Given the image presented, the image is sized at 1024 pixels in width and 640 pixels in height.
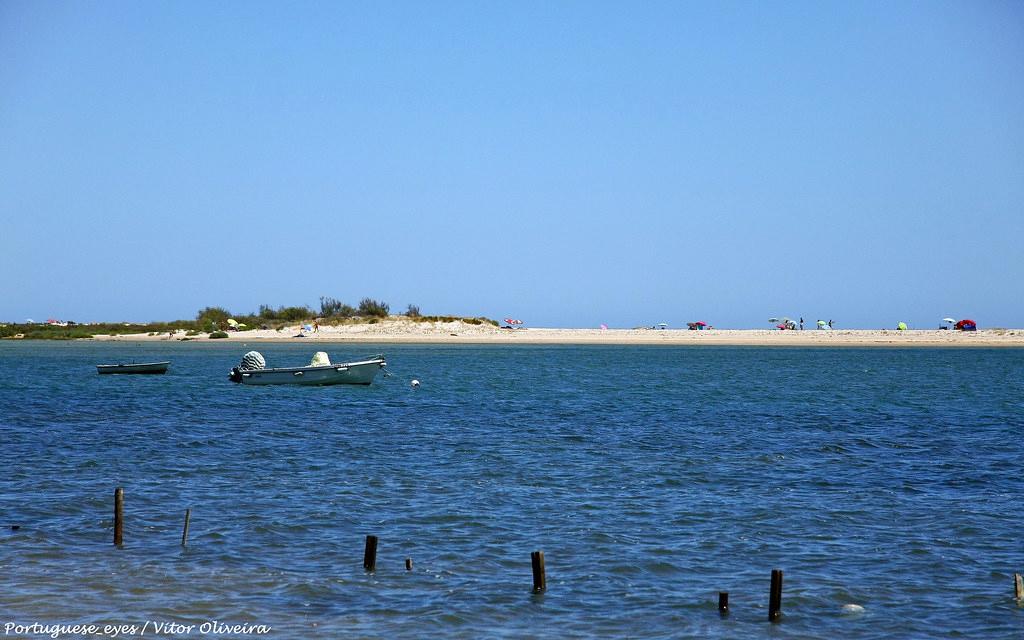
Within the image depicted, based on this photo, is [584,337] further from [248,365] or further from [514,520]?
[514,520]

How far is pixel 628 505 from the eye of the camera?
1983 cm

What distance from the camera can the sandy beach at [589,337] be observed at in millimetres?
124625

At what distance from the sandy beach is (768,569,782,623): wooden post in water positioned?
110377 mm

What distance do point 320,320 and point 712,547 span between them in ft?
393

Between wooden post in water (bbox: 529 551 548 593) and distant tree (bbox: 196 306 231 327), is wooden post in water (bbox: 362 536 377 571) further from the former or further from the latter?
distant tree (bbox: 196 306 231 327)

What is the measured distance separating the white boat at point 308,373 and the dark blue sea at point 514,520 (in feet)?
34.8

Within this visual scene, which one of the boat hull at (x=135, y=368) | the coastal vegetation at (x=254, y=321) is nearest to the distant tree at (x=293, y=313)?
the coastal vegetation at (x=254, y=321)

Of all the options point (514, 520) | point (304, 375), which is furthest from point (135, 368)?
point (514, 520)

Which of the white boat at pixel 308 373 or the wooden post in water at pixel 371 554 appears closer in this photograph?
the wooden post in water at pixel 371 554

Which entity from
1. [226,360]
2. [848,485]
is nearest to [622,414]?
[848,485]

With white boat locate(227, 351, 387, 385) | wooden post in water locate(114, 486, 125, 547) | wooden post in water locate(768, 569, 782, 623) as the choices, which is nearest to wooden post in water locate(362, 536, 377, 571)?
wooden post in water locate(114, 486, 125, 547)

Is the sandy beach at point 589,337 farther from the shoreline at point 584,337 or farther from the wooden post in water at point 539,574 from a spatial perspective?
the wooden post in water at point 539,574

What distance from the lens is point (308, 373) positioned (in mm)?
50906

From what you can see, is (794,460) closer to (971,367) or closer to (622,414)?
(622,414)
